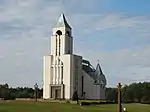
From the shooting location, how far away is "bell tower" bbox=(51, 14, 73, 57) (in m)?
102

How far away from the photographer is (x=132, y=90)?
126 m

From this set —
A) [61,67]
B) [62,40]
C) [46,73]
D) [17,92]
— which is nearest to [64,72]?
[61,67]

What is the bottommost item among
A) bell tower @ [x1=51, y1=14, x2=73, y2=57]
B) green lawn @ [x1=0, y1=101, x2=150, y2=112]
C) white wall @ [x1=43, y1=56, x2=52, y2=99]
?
green lawn @ [x1=0, y1=101, x2=150, y2=112]

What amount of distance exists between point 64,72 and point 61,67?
6.07ft

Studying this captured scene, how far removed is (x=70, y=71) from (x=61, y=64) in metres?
3.94

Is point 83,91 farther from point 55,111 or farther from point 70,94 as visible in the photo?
point 55,111

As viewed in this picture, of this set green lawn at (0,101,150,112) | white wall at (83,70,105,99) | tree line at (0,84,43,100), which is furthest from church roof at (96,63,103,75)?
green lawn at (0,101,150,112)

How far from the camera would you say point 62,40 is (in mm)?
101938

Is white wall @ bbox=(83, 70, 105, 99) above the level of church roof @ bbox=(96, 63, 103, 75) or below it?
below

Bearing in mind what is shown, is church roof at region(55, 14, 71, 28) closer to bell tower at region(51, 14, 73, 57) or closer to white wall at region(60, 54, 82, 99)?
bell tower at region(51, 14, 73, 57)

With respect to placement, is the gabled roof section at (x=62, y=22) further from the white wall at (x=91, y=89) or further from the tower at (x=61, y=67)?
the white wall at (x=91, y=89)

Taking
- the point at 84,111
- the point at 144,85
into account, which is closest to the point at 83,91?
→ the point at 144,85

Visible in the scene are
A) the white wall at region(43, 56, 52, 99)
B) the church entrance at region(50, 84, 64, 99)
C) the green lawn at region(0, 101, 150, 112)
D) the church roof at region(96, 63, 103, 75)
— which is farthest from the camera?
the church roof at region(96, 63, 103, 75)

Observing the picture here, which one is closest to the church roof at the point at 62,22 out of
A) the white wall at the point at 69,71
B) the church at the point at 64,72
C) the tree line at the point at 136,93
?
the church at the point at 64,72
